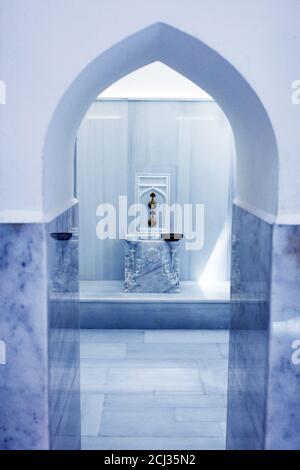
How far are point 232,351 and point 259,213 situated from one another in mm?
1176

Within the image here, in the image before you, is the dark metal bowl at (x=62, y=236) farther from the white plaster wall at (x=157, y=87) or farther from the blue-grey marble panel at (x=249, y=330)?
the white plaster wall at (x=157, y=87)

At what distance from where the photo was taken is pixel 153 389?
528 centimetres

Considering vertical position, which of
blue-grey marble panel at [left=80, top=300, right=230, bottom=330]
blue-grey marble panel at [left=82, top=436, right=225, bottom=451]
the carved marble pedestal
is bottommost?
blue-grey marble panel at [left=82, top=436, right=225, bottom=451]

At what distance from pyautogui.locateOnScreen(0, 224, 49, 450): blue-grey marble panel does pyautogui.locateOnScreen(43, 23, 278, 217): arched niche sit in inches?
7.4

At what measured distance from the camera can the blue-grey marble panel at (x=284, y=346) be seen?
8.11ft

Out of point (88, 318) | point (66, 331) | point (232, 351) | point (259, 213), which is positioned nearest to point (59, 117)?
point (259, 213)

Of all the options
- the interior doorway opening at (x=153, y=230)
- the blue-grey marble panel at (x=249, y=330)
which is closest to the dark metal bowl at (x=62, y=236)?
the blue-grey marble panel at (x=249, y=330)

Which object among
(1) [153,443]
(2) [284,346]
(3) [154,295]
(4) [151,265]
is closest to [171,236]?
(4) [151,265]

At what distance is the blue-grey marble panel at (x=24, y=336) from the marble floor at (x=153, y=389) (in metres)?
1.83

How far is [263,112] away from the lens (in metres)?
2.39

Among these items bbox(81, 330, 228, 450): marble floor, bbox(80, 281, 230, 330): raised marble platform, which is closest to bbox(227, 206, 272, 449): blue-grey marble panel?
bbox(81, 330, 228, 450): marble floor

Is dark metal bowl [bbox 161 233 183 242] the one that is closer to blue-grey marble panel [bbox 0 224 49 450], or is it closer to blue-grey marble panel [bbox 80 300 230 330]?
blue-grey marble panel [bbox 80 300 230 330]

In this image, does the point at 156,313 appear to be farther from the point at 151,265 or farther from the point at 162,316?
the point at 151,265

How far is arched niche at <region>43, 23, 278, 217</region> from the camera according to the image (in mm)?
2436
